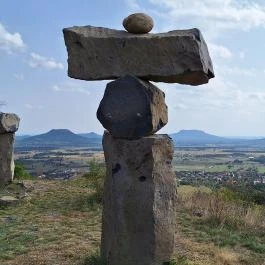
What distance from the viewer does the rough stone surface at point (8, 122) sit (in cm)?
1662

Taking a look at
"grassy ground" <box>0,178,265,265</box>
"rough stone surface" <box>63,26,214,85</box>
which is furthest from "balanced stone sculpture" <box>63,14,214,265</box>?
"grassy ground" <box>0,178,265,265</box>

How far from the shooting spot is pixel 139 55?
7.01m

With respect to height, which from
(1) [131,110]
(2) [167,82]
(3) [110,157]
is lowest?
(3) [110,157]

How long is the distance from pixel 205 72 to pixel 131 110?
1.14 meters

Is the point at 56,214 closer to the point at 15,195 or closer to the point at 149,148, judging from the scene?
the point at 15,195

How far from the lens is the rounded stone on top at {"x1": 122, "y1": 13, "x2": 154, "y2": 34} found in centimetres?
723

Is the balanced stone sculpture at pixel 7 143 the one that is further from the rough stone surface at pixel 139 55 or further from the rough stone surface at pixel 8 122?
the rough stone surface at pixel 139 55

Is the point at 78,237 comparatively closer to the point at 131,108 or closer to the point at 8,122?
the point at 131,108

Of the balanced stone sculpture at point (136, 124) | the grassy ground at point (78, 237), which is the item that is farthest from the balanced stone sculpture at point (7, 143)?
the balanced stone sculpture at point (136, 124)

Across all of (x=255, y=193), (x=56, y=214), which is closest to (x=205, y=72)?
(x=56, y=214)

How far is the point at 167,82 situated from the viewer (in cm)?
723

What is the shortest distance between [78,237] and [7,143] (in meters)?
7.90

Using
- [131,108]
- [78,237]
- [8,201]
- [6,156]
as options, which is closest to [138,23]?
[131,108]

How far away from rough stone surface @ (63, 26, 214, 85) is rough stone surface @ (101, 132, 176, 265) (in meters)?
0.94
